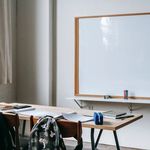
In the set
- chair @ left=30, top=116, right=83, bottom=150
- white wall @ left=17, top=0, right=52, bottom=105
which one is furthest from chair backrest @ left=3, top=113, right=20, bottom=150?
white wall @ left=17, top=0, right=52, bottom=105

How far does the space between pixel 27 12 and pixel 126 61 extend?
1.80 m

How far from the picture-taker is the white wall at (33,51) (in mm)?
4859

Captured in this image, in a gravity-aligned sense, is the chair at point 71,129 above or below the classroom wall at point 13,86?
below

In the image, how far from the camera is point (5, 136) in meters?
2.62

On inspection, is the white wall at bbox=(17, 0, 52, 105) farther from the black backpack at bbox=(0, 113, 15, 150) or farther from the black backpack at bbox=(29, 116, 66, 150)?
the black backpack at bbox=(29, 116, 66, 150)

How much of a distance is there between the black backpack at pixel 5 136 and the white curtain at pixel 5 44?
2.12 meters

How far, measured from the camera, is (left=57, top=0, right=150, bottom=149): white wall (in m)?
4.39

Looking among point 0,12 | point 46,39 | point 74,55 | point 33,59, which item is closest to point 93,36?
point 74,55

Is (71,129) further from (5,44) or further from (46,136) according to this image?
(5,44)

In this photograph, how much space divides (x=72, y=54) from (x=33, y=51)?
655 mm

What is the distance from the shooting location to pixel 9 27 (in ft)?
15.9

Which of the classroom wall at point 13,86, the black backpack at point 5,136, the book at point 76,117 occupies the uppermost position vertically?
the classroom wall at point 13,86

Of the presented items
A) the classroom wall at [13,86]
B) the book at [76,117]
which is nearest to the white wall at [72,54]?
the classroom wall at [13,86]

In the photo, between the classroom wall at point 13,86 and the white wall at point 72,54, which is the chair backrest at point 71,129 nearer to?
the white wall at point 72,54
